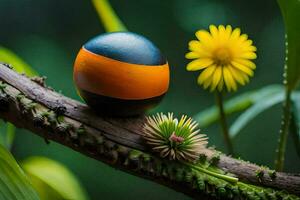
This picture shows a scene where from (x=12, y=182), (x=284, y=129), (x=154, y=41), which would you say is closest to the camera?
(x=12, y=182)

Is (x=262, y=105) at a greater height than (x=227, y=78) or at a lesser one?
greater

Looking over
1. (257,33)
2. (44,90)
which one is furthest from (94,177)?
(44,90)

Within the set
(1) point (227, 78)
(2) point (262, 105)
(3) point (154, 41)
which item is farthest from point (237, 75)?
(3) point (154, 41)

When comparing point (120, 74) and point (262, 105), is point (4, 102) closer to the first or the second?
point (120, 74)

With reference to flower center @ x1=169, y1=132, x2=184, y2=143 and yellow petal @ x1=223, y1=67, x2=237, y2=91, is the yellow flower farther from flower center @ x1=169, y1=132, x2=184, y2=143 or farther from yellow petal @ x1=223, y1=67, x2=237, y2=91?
flower center @ x1=169, y1=132, x2=184, y2=143

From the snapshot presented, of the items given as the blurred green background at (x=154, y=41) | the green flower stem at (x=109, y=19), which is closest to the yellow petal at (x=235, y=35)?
the green flower stem at (x=109, y=19)

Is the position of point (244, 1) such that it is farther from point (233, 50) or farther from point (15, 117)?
point (15, 117)
